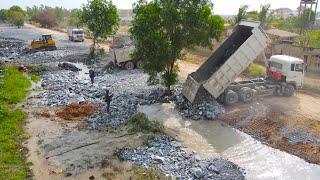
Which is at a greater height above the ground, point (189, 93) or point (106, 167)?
point (189, 93)

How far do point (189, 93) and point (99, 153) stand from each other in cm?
646

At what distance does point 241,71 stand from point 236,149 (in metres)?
5.17

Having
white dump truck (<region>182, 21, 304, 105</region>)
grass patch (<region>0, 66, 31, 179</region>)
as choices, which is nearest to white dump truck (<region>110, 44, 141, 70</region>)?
grass patch (<region>0, 66, 31, 179</region>)

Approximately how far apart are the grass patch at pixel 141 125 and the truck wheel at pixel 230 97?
14.9 feet

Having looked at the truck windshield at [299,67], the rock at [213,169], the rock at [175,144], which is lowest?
the rock at [213,169]

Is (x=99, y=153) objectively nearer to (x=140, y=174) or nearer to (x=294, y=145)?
(x=140, y=174)

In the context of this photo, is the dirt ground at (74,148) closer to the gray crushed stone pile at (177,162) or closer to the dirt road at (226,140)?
the dirt road at (226,140)

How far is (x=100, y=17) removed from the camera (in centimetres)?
3397

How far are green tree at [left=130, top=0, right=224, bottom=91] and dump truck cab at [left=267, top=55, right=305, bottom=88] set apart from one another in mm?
4005

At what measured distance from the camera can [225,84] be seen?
18234mm

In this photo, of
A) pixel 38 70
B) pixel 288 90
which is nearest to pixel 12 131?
pixel 288 90

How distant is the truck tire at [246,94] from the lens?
19.2 m

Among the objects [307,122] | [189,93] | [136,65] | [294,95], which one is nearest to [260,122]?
[307,122]

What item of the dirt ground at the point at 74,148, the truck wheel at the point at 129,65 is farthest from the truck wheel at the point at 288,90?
the truck wheel at the point at 129,65
